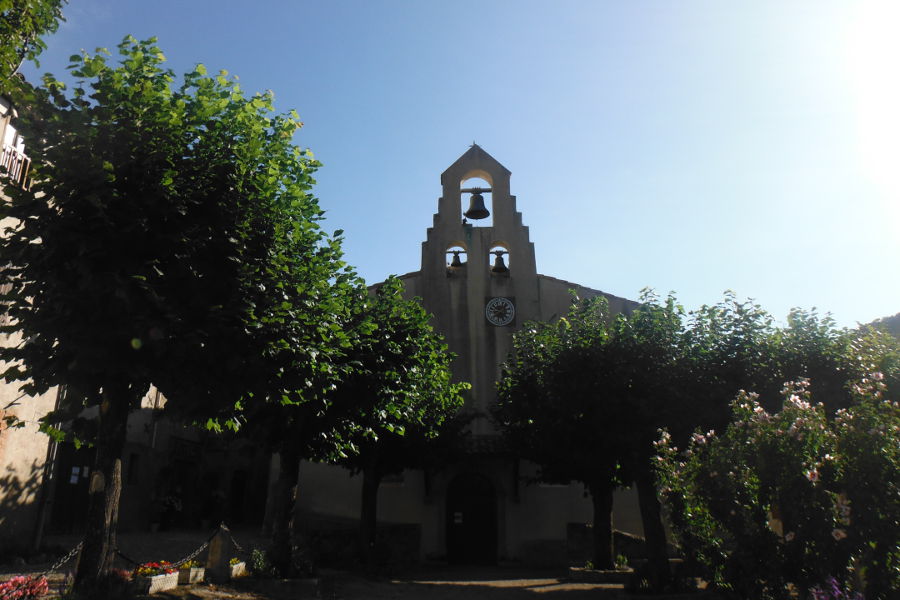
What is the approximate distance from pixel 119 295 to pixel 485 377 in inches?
705

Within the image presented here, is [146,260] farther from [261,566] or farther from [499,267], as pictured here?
[499,267]

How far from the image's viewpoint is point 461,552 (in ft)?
77.0

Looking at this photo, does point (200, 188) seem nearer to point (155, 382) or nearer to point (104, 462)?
point (155, 382)

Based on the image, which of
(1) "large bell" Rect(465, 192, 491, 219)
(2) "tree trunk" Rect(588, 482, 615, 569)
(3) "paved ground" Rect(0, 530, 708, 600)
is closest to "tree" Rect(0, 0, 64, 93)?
(3) "paved ground" Rect(0, 530, 708, 600)

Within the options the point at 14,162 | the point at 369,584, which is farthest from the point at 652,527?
the point at 14,162

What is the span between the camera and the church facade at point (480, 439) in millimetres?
23359

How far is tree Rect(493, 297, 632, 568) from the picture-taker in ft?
53.2

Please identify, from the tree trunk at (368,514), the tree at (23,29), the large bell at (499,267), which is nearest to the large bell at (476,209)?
the large bell at (499,267)

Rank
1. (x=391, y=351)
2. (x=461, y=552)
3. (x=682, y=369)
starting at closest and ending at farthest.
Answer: (x=391, y=351) → (x=682, y=369) → (x=461, y=552)

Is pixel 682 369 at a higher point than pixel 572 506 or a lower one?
higher

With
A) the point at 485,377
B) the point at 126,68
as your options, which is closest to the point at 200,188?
the point at 126,68

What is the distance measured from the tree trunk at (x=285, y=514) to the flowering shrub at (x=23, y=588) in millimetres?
5275

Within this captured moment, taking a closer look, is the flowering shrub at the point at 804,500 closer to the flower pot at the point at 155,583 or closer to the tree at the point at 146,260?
the tree at the point at 146,260

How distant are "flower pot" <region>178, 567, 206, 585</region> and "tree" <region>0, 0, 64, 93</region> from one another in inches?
357
